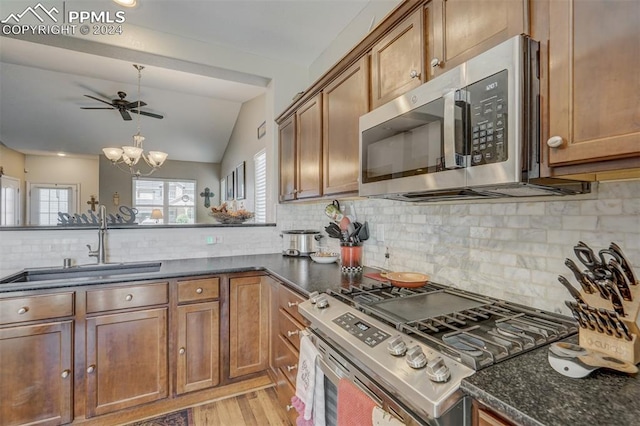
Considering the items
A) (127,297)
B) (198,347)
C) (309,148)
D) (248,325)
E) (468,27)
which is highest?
(468,27)

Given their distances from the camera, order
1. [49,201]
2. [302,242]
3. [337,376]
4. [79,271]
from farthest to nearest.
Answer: [49,201] → [302,242] → [79,271] → [337,376]

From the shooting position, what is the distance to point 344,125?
1923 millimetres

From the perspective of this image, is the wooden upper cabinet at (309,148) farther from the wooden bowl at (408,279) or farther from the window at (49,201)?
the window at (49,201)

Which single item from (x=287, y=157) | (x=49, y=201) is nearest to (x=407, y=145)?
(x=287, y=157)

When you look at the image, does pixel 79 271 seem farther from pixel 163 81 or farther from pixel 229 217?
pixel 163 81

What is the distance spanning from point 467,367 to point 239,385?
1.98 meters

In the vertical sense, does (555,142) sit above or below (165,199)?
below

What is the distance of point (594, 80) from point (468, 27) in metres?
0.50

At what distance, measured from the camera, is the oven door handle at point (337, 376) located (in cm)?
99

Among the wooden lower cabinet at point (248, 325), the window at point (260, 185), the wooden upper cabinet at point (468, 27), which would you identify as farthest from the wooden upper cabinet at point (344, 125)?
the window at point (260, 185)

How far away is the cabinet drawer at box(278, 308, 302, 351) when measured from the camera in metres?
1.72

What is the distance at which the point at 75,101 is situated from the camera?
16.5 feet

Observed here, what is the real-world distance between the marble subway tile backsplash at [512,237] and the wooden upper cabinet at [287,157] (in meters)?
0.99

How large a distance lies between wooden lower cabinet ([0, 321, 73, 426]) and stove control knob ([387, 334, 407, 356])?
1.94 m
